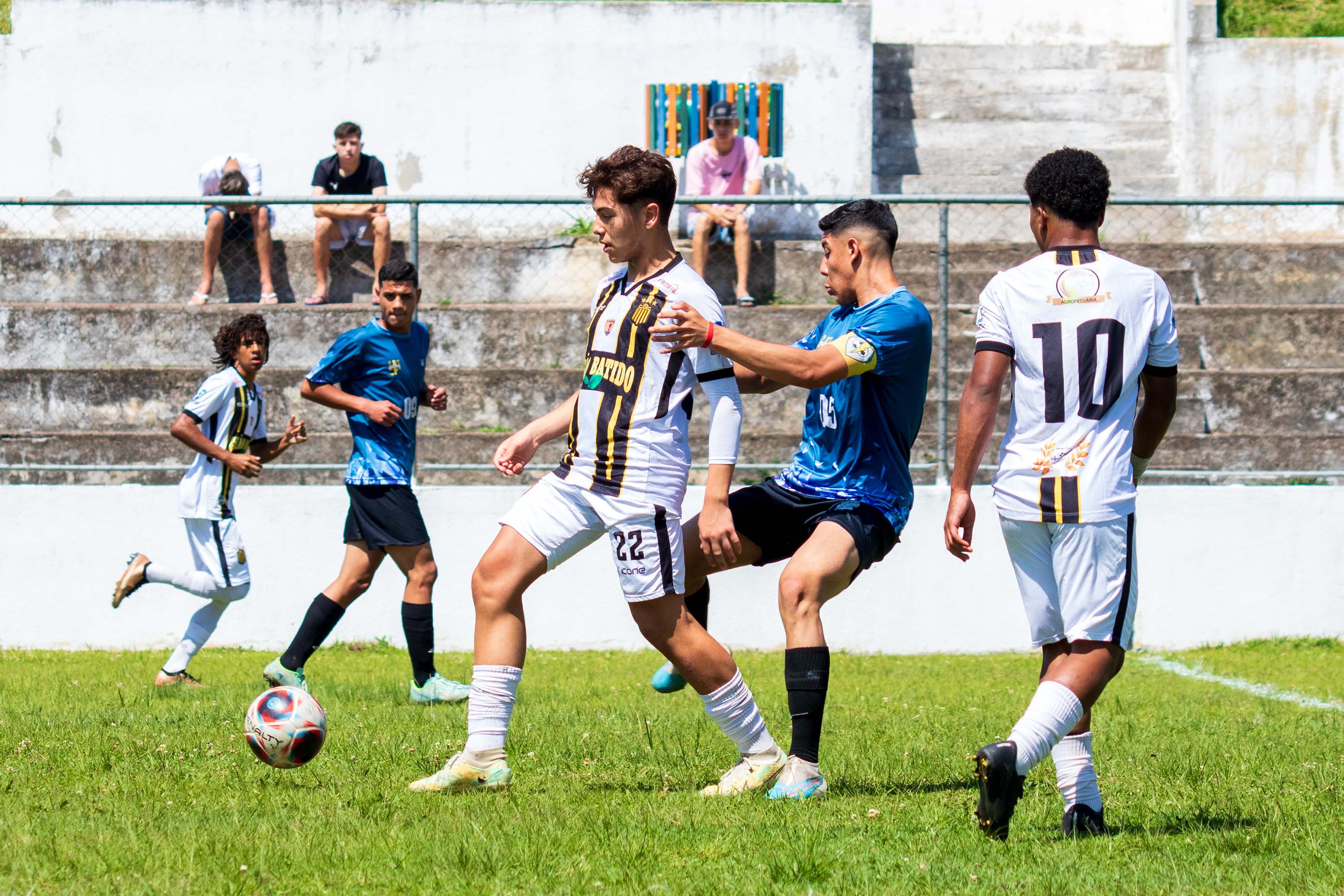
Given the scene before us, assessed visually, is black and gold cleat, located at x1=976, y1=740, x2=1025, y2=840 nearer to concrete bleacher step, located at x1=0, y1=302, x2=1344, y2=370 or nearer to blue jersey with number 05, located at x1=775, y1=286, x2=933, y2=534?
blue jersey with number 05, located at x1=775, y1=286, x2=933, y2=534

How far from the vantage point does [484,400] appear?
1197 centimetres

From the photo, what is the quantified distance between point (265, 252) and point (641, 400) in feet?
28.4

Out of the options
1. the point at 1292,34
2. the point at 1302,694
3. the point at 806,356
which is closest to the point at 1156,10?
the point at 1292,34

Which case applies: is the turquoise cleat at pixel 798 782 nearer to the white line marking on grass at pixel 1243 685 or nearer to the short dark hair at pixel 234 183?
the white line marking on grass at pixel 1243 685

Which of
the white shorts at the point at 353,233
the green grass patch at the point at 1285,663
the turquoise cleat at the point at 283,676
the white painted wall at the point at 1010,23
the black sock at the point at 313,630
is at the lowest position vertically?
the green grass patch at the point at 1285,663

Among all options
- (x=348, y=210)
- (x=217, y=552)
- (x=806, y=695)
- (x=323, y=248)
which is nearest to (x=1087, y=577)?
(x=806, y=695)

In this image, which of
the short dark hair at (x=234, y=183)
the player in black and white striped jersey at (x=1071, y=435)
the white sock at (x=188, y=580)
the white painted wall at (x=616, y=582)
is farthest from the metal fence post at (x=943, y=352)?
the short dark hair at (x=234, y=183)

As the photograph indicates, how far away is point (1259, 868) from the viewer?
3.88 metres

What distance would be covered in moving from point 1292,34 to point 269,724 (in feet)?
58.1

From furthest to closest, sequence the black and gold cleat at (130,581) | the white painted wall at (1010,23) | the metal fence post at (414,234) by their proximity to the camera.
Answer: the white painted wall at (1010,23), the metal fence post at (414,234), the black and gold cleat at (130,581)

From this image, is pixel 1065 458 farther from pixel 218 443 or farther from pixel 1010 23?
pixel 1010 23

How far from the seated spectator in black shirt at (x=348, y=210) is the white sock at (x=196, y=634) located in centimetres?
398

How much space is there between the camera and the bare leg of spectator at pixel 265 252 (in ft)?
41.7

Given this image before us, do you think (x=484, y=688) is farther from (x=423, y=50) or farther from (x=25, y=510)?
(x=423, y=50)
